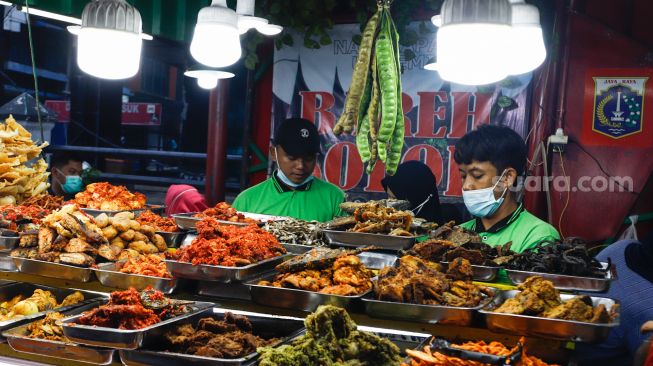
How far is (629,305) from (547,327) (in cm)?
159

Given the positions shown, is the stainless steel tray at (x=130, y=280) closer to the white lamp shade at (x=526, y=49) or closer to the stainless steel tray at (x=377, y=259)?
the stainless steel tray at (x=377, y=259)

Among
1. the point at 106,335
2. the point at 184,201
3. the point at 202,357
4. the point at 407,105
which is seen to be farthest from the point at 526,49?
the point at 184,201

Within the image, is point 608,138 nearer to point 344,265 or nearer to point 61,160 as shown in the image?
point 344,265

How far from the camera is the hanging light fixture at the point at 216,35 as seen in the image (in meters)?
3.30

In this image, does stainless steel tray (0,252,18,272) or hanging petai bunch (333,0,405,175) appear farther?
stainless steel tray (0,252,18,272)

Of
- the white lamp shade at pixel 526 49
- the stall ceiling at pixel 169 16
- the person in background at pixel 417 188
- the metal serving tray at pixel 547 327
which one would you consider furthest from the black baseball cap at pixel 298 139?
the metal serving tray at pixel 547 327

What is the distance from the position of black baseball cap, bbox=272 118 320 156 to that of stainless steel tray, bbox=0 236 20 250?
94.2 inches

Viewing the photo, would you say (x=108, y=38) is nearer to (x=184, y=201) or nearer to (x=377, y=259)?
(x=377, y=259)

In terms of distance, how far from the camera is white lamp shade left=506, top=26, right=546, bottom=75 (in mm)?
3178

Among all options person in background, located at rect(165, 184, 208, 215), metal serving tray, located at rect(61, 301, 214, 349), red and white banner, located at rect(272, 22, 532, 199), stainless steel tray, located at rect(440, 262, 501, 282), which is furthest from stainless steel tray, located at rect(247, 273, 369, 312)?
red and white banner, located at rect(272, 22, 532, 199)

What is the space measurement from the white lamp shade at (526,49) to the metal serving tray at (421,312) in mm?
1325

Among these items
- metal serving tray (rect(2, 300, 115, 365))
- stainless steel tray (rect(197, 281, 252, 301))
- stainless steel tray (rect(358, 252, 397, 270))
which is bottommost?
metal serving tray (rect(2, 300, 115, 365))

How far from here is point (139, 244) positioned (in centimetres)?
331

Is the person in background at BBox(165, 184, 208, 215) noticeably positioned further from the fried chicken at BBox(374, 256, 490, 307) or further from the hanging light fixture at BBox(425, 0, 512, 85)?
the hanging light fixture at BBox(425, 0, 512, 85)
